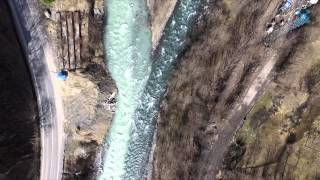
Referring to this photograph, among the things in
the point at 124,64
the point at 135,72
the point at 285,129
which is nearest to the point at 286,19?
the point at 285,129

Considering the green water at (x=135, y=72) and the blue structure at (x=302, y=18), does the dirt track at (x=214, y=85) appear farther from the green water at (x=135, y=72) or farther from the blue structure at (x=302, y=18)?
the green water at (x=135, y=72)

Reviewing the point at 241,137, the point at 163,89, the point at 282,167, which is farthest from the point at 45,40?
the point at 282,167

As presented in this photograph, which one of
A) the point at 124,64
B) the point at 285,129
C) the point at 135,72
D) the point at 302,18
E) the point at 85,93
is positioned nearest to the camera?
the point at 85,93

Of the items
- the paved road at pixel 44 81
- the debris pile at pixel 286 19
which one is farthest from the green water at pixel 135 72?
the debris pile at pixel 286 19

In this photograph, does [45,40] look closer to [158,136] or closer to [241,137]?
[158,136]

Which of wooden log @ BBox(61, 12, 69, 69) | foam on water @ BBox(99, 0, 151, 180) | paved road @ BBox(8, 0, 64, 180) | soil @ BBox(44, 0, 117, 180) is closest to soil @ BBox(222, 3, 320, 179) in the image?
foam on water @ BBox(99, 0, 151, 180)

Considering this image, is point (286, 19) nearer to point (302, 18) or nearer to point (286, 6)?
point (286, 6)
